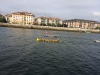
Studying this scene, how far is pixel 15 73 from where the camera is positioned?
18234 millimetres

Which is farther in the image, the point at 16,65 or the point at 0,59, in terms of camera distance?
the point at 0,59

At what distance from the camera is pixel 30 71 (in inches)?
765

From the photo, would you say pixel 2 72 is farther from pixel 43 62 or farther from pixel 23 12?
pixel 23 12

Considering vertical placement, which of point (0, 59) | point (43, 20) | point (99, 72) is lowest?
point (99, 72)

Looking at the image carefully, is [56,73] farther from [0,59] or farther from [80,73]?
[0,59]

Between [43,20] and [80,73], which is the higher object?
[43,20]

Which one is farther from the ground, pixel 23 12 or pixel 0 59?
pixel 23 12

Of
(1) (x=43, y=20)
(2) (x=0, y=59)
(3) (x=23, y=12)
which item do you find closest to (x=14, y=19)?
(3) (x=23, y=12)

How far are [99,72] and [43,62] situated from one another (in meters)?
9.60

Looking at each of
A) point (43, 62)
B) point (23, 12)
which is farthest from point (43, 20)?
point (43, 62)

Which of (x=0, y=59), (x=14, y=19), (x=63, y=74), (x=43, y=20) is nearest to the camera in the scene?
(x=63, y=74)

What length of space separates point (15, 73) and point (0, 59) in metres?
6.49

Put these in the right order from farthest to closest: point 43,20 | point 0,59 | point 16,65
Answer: point 43,20, point 0,59, point 16,65

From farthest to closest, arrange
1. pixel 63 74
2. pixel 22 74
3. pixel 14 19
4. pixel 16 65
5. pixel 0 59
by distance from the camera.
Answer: pixel 14 19 < pixel 0 59 < pixel 16 65 < pixel 63 74 < pixel 22 74
